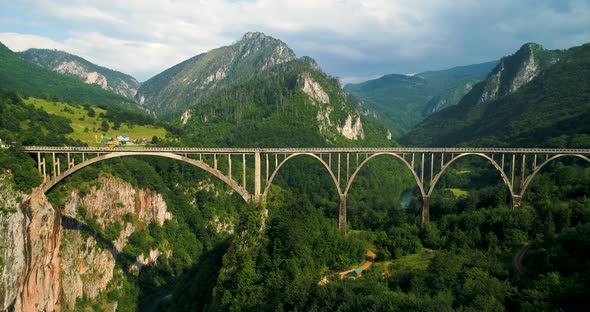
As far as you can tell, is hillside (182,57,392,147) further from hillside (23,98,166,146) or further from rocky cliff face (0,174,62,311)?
rocky cliff face (0,174,62,311)

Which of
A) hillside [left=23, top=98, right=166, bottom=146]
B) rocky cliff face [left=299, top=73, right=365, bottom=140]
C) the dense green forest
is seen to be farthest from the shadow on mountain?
rocky cliff face [left=299, top=73, right=365, bottom=140]

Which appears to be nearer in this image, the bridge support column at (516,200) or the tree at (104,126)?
the bridge support column at (516,200)

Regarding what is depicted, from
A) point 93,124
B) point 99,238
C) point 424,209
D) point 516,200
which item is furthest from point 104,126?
point 516,200

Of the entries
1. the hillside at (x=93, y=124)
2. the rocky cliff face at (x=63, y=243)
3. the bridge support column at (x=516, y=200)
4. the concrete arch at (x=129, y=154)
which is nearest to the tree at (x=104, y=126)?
the hillside at (x=93, y=124)

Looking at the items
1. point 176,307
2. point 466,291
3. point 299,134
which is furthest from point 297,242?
point 299,134

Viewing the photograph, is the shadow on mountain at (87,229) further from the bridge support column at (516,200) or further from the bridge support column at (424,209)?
the bridge support column at (516,200)

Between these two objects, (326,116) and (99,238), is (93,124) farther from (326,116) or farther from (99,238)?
(326,116)
